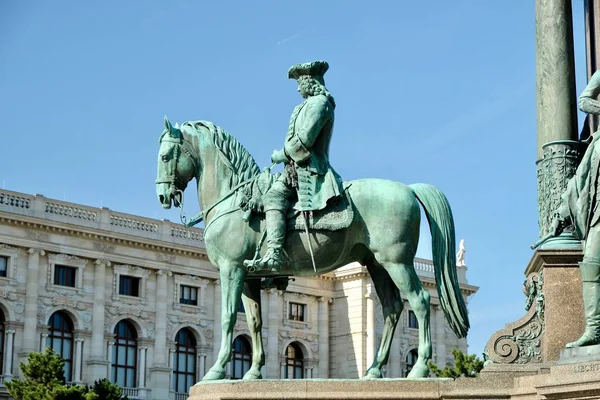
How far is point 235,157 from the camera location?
13.1 meters

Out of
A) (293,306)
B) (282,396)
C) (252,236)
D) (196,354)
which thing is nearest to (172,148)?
(252,236)

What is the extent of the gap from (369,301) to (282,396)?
6588 cm

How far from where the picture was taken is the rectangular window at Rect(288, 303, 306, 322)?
7606cm

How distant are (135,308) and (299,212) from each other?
55.1 meters

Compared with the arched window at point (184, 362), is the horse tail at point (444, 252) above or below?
below

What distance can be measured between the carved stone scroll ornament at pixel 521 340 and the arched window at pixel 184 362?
57.8 meters

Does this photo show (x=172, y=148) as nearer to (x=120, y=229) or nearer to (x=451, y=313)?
(x=451, y=313)

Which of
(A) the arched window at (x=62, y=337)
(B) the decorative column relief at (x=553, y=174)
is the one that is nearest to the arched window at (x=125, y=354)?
(A) the arched window at (x=62, y=337)

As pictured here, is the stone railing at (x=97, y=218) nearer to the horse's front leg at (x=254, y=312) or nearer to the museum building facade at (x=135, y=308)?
the museum building facade at (x=135, y=308)

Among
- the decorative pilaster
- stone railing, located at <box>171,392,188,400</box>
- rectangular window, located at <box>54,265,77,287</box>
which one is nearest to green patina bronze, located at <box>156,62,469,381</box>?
rectangular window, located at <box>54,265,77,287</box>

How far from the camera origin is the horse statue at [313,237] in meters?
12.5

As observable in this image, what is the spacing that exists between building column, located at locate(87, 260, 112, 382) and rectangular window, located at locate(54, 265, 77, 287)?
1.21m

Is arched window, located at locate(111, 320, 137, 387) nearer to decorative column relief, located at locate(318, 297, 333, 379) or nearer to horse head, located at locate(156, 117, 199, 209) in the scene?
decorative column relief, located at locate(318, 297, 333, 379)

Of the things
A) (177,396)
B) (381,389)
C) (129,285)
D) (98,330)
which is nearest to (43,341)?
(98,330)
